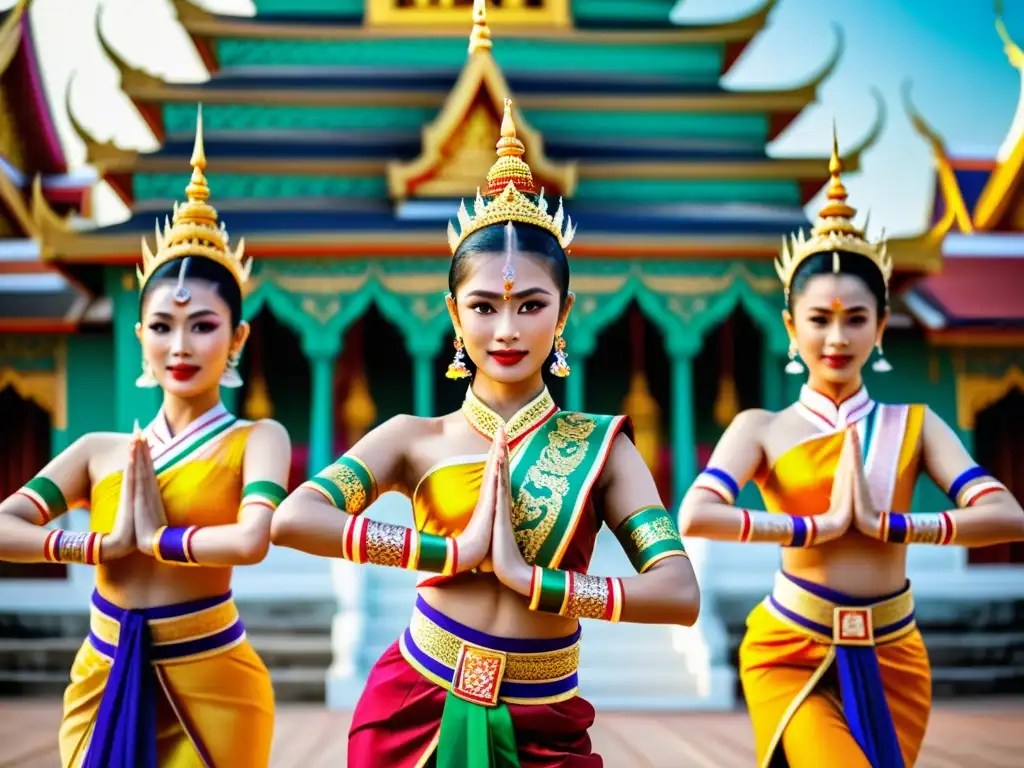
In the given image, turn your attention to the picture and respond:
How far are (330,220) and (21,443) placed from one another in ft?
14.9

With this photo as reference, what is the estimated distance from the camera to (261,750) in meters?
3.21

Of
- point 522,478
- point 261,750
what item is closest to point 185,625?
point 261,750

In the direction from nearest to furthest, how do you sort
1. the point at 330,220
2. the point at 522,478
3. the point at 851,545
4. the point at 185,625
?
the point at 522,478
the point at 185,625
the point at 851,545
the point at 330,220

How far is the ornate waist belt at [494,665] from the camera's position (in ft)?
8.14

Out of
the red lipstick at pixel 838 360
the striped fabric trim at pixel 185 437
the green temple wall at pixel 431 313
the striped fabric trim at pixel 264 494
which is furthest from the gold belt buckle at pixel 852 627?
the green temple wall at pixel 431 313

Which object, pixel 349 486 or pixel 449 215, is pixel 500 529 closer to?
pixel 349 486

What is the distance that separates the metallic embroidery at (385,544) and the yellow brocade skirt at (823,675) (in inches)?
63.4

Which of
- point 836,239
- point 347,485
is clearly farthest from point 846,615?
point 347,485

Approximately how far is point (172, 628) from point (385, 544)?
117cm

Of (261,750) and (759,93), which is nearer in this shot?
(261,750)

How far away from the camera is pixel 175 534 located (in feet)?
9.86

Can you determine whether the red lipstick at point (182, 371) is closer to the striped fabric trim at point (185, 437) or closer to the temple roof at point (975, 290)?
the striped fabric trim at point (185, 437)

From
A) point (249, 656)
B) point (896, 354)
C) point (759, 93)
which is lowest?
point (249, 656)

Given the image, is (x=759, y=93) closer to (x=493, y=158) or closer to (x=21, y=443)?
(x=493, y=158)
